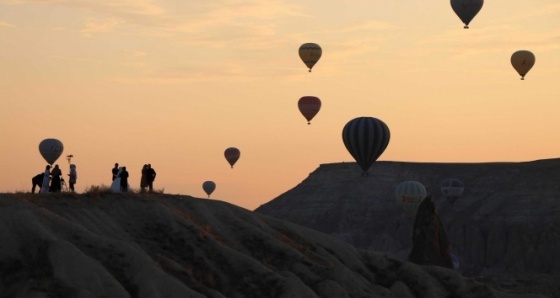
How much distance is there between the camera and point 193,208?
8825 cm

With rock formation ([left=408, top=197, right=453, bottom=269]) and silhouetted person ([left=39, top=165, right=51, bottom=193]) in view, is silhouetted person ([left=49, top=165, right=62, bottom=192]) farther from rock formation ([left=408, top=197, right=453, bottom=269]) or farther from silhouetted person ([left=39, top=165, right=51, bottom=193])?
rock formation ([left=408, top=197, right=453, bottom=269])

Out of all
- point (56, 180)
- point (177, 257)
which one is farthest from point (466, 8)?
point (56, 180)

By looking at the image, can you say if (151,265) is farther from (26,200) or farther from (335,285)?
(335,285)

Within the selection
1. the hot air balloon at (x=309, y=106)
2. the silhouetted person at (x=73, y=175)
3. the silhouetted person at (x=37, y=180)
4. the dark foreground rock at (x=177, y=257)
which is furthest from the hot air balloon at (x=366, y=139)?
the silhouetted person at (x=37, y=180)

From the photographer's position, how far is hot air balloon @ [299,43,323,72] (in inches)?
6398

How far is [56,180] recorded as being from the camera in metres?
79.5

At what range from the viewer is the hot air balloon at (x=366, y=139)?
15725 cm

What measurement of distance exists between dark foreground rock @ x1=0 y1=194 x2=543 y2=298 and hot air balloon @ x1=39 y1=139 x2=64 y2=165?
34.1 metres

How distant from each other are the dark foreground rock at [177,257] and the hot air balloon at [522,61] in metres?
76.0

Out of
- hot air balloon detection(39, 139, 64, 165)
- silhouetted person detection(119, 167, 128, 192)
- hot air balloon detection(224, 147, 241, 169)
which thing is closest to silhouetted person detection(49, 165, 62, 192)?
silhouetted person detection(119, 167, 128, 192)

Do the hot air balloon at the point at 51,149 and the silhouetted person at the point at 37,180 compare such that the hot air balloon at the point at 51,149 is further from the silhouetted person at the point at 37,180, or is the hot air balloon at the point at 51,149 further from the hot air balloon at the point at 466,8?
the silhouetted person at the point at 37,180

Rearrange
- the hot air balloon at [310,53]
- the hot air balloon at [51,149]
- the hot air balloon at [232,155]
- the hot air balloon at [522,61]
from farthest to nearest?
1. the hot air balloon at [232,155]
2. the hot air balloon at [522,61]
3. the hot air balloon at [310,53]
4. the hot air balloon at [51,149]

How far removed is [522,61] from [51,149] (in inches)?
2527

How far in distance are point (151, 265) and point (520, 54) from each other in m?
101
